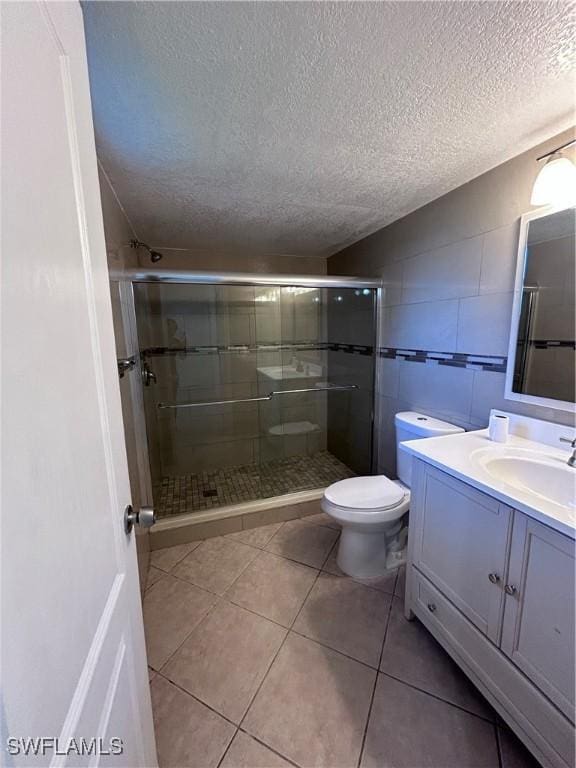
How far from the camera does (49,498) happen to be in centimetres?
42

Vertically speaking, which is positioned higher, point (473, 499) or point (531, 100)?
point (531, 100)

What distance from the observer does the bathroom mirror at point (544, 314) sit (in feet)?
4.19

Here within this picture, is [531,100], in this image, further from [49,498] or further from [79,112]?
[49,498]

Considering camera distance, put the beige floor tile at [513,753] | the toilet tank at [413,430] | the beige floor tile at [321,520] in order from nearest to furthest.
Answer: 1. the beige floor tile at [513,753]
2. the toilet tank at [413,430]
3. the beige floor tile at [321,520]

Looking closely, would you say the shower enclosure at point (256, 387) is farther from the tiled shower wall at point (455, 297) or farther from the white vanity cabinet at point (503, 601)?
the white vanity cabinet at point (503, 601)

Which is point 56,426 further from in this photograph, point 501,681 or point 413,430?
point 413,430

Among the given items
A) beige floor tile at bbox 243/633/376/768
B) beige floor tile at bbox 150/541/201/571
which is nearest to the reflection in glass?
beige floor tile at bbox 243/633/376/768

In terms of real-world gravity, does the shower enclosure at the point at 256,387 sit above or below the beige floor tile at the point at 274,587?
above

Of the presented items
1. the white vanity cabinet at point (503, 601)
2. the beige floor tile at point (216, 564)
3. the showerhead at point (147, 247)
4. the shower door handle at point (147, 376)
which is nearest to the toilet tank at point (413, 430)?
the white vanity cabinet at point (503, 601)

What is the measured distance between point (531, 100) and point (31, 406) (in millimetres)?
1671

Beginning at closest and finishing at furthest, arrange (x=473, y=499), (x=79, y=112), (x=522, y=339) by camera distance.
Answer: (x=79, y=112), (x=473, y=499), (x=522, y=339)

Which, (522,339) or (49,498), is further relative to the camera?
(522,339)

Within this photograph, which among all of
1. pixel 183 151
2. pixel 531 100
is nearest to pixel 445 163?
pixel 531 100

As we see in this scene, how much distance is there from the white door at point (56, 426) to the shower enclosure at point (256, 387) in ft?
5.99
